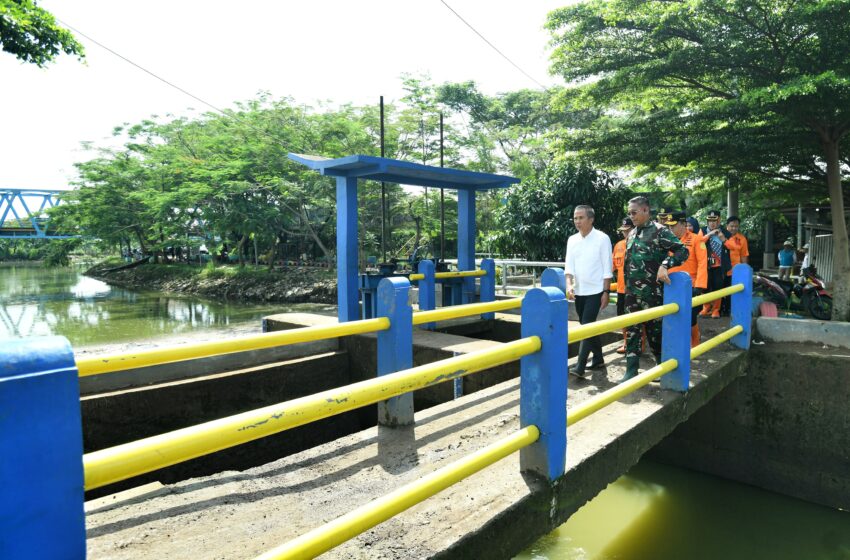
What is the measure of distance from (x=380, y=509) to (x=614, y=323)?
1.80m

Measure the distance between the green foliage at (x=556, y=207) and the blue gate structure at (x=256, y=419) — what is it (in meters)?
12.1

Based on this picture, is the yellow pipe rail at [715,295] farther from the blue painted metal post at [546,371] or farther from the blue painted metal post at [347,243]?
the blue painted metal post at [347,243]

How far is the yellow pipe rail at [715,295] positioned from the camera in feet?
13.6

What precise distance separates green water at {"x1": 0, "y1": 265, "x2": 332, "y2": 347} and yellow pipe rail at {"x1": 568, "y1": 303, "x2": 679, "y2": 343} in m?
13.9

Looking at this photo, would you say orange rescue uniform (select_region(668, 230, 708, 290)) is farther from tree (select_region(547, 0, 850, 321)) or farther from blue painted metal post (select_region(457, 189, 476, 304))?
blue painted metal post (select_region(457, 189, 476, 304))

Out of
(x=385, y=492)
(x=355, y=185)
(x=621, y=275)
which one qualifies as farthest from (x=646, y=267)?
(x=355, y=185)

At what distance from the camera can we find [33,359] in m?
1.10

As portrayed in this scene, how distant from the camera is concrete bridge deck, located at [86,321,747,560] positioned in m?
2.12

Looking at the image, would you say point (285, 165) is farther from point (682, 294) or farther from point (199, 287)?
point (682, 294)

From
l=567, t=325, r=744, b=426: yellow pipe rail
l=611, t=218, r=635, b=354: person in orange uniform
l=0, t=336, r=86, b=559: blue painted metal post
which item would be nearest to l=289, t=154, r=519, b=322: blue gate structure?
l=611, t=218, r=635, b=354: person in orange uniform

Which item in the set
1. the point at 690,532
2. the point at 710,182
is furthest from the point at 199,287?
the point at 690,532

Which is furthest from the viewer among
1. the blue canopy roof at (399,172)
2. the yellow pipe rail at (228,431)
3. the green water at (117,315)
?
the green water at (117,315)

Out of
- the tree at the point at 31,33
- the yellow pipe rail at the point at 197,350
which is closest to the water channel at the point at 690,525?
the yellow pipe rail at the point at 197,350

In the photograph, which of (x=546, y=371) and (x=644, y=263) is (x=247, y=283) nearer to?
(x=644, y=263)
